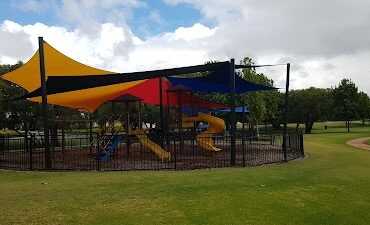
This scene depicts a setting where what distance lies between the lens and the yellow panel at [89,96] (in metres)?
19.6

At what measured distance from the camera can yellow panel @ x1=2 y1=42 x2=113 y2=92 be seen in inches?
716

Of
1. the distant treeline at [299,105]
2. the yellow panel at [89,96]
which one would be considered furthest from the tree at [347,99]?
the yellow panel at [89,96]

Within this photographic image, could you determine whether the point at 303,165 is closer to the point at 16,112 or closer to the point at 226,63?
the point at 226,63

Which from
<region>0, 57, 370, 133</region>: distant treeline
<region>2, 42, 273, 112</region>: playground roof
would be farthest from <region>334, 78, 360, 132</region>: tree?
<region>2, 42, 273, 112</region>: playground roof

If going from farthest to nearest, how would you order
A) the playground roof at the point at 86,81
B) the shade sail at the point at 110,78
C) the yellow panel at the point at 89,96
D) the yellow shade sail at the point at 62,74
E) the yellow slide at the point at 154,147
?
the yellow panel at the point at 89,96
the yellow shade sail at the point at 62,74
the yellow slide at the point at 154,147
the playground roof at the point at 86,81
the shade sail at the point at 110,78

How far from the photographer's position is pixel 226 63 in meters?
14.6

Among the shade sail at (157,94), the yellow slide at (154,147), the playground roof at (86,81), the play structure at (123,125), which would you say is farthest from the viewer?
the shade sail at (157,94)

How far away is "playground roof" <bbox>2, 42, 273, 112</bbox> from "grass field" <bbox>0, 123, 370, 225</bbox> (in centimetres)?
304

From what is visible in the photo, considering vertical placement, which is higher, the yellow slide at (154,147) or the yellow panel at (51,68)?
the yellow panel at (51,68)

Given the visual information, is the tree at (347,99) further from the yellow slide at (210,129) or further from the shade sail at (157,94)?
the yellow slide at (210,129)

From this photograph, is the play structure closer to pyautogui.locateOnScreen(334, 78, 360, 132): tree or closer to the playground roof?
the playground roof

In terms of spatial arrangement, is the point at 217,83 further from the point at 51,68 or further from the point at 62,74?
the point at 51,68

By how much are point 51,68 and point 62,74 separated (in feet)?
1.78

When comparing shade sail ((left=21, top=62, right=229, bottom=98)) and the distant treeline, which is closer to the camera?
shade sail ((left=21, top=62, right=229, bottom=98))
